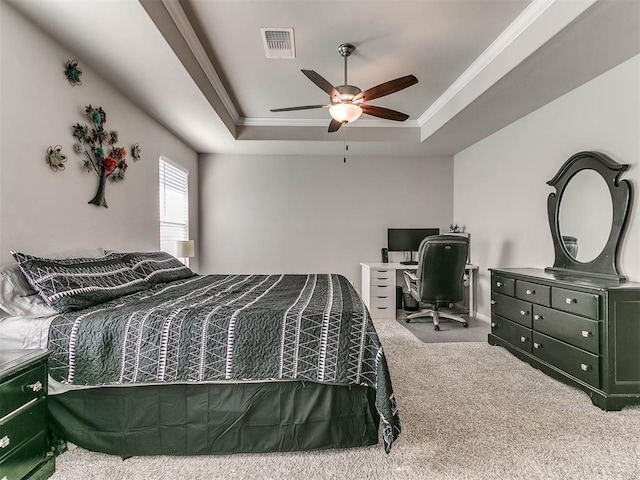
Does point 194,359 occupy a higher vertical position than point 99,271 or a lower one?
lower

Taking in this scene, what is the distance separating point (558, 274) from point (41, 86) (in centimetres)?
417

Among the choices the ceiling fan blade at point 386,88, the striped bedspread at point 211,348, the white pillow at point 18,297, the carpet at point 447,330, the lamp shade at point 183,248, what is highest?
the ceiling fan blade at point 386,88

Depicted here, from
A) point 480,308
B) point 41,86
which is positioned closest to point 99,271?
point 41,86

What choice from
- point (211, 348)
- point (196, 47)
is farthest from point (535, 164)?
point (211, 348)

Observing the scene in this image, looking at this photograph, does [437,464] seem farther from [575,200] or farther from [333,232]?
[333,232]

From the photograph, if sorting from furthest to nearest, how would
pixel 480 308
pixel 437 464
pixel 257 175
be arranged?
1. pixel 257 175
2. pixel 480 308
3. pixel 437 464

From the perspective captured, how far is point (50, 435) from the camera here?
5.51ft

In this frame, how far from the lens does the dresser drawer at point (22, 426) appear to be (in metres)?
1.34

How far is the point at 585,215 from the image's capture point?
286cm

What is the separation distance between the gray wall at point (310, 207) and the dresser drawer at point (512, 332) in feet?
7.32

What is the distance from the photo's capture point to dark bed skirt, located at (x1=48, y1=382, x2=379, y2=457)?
5.55 ft

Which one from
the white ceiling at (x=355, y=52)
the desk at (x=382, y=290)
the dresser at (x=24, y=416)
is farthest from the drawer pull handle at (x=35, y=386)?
the desk at (x=382, y=290)

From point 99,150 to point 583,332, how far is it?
3.84 meters

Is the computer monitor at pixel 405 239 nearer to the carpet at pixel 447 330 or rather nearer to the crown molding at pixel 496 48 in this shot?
the carpet at pixel 447 330
